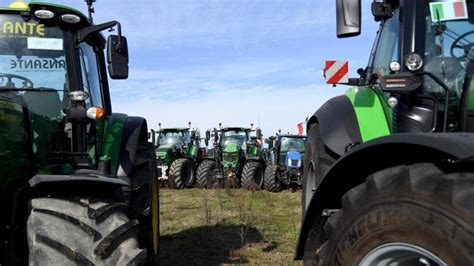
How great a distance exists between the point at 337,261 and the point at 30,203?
1.76 m

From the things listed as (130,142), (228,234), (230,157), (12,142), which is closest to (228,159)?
→ (230,157)

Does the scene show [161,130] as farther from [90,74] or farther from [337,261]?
[337,261]

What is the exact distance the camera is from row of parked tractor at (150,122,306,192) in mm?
16953

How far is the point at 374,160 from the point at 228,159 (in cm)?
1597

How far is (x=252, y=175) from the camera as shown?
664 inches

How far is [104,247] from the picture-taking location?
2896mm

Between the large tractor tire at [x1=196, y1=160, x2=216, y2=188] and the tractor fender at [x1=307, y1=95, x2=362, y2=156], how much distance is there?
1325cm

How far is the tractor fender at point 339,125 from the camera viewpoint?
366 centimetres

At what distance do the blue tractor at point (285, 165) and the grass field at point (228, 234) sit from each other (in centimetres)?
488

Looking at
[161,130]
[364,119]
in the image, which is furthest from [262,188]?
[364,119]

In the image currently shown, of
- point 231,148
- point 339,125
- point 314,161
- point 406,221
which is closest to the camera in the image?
point 406,221

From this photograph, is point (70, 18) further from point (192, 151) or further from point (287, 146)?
point (192, 151)

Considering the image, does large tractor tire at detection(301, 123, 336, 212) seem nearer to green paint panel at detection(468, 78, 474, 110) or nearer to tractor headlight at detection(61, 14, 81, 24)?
green paint panel at detection(468, 78, 474, 110)

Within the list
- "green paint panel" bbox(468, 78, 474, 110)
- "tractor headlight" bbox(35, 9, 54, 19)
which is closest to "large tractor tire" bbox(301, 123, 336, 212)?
"green paint panel" bbox(468, 78, 474, 110)
